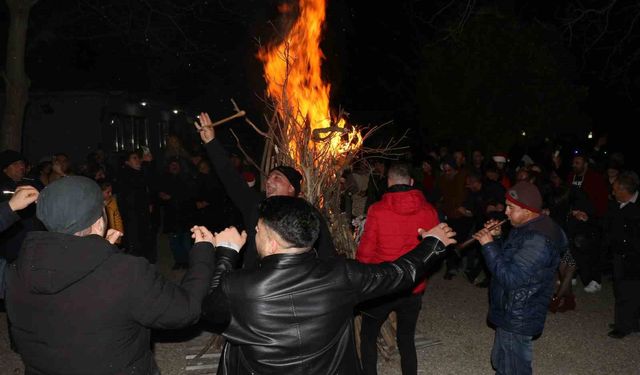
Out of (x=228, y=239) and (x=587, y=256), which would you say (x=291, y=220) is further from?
(x=587, y=256)

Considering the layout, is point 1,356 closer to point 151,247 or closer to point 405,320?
point 151,247

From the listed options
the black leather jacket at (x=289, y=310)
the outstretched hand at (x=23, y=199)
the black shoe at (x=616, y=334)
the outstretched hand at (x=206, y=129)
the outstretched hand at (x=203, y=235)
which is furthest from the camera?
the black shoe at (x=616, y=334)

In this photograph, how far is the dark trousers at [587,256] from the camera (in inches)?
296

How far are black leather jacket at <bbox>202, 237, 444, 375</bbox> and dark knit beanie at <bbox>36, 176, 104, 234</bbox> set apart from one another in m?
0.64

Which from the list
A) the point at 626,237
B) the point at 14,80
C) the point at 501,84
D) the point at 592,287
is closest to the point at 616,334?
the point at 626,237

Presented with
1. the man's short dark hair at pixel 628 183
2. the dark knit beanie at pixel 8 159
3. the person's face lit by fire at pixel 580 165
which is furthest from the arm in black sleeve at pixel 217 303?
the person's face lit by fire at pixel 580 165

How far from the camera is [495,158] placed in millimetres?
9992

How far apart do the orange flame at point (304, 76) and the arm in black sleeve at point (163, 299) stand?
317cm

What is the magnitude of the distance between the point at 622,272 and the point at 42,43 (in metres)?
21.4

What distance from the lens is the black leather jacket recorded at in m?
2.41

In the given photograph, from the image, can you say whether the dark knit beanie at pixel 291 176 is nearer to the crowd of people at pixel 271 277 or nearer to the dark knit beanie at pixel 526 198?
the crowd of people at pixel 271 277

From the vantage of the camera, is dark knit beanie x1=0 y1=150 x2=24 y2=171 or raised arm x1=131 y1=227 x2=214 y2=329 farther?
dark knit beanie x1=0 y1=150 x2=24 y2=171

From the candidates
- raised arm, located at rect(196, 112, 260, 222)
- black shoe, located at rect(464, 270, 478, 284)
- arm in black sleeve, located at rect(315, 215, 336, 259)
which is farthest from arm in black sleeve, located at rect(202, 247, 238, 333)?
black shoe, located at rect(464, 270, 478, 284)

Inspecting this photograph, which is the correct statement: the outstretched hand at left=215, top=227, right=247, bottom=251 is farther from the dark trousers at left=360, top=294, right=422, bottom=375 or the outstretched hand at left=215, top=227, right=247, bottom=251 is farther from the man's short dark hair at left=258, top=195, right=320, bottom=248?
the dark trousers at left=360, top=294, right=422, bottom=375
